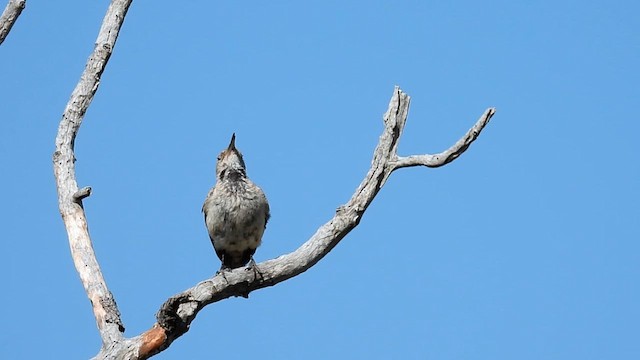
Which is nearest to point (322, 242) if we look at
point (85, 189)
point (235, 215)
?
point (85, 189)

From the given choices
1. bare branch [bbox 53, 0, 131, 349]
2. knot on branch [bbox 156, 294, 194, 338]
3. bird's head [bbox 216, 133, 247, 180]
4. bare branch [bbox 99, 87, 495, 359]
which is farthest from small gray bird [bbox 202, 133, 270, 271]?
knot on branch [bbox 156, 294, 194, 338]

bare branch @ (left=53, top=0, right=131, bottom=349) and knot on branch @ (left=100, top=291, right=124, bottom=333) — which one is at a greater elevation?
bare branch @ (left=53, top=0, right=131, bottom=349)

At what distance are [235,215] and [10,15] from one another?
255 cm

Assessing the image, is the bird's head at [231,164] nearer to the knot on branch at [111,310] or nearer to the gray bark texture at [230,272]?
the gray bark texture at [230,272]

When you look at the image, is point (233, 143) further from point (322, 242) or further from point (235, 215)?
point (322, 242)

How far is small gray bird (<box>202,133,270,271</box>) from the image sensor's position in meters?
8.55

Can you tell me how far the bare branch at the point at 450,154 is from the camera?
21.5ft

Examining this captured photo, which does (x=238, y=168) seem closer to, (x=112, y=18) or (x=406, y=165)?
(x=112, y=18)

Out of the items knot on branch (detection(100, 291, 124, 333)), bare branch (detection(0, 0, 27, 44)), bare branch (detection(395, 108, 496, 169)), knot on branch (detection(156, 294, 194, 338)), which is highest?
bare branch (detection(0, 0, 27, 44))

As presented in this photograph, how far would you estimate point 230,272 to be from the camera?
698 cm

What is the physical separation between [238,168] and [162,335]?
2.72m

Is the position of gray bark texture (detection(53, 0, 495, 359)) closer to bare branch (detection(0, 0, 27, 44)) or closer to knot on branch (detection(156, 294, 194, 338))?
knot on branch (detection(156, 294, 194, 338))

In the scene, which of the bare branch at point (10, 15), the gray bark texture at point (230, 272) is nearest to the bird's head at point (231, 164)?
the gray bark texture at point (230, 272)

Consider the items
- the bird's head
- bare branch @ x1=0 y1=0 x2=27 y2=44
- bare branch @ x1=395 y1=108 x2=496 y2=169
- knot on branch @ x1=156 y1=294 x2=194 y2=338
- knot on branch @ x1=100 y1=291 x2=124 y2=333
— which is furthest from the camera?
the bird's head
